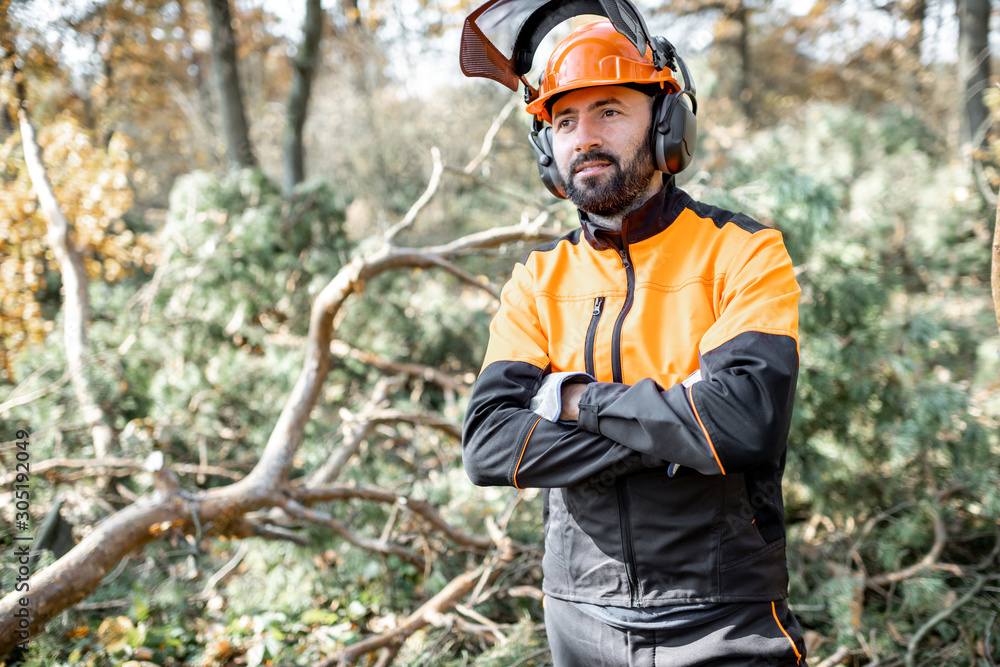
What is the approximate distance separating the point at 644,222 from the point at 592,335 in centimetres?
38

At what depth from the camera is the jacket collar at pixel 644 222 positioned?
1784mm

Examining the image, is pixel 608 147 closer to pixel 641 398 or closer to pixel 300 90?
pixel 641 398

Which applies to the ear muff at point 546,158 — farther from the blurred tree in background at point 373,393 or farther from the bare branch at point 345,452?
the bare branch at point 345,452

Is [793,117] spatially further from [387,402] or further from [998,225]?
[998,225]

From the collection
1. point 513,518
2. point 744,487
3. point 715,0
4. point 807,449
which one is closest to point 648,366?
point 744,487

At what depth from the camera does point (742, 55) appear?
469 inches

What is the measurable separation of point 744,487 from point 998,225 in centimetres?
90

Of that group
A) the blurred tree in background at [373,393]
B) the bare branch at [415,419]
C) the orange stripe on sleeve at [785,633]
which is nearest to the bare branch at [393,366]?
the blurred tree in background at [373,393]

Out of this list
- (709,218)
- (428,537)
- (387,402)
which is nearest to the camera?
(709,218)

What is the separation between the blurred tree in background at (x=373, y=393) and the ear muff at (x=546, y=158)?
1.64 meters

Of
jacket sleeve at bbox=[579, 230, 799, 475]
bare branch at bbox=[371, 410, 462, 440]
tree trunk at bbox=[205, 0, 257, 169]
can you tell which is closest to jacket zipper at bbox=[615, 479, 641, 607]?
jacket sleeve at bbox=[579, 230, 799, 475]

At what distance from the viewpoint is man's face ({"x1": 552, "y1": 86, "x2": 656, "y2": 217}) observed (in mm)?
1791

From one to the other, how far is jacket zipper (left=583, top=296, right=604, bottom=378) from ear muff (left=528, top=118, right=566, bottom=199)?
475mm

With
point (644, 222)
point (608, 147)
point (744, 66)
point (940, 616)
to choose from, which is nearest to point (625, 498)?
point (644, 222)
